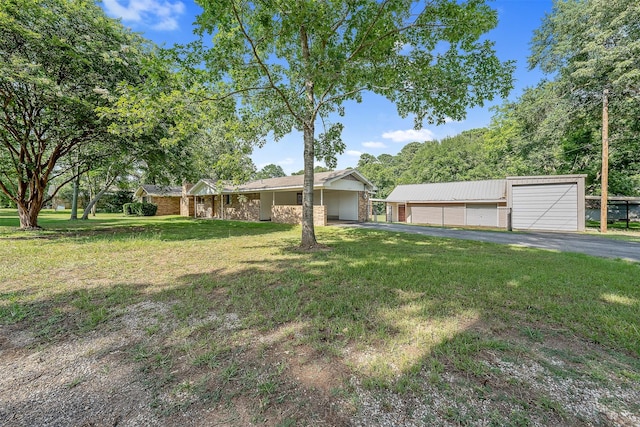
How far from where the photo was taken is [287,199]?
66.9ft

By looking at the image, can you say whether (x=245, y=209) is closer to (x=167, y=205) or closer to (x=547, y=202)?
(x=167, y=205)

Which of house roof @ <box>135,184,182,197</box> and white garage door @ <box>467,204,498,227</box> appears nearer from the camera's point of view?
white garage door @ <box>467,204,498,227</box>

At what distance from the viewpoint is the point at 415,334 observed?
2686 mm

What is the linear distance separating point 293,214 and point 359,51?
10.7m

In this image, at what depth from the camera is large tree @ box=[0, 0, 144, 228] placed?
752 centimetres

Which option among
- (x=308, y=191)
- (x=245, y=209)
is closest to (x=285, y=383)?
(x=308, y=191)

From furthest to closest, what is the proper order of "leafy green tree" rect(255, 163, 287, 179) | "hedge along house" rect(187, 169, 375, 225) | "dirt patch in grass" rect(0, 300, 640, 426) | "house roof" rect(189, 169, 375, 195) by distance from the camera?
"leafy green tree" rect(255, 163, 287, 179)
"hedge along house" rect(187, 169, 375, 225)
"house roof" rect(189, 169, 375, 195)
"dirt patch in grass" rect(0, 300, 640, 426)

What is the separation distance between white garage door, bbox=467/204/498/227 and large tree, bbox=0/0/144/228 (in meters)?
20.9

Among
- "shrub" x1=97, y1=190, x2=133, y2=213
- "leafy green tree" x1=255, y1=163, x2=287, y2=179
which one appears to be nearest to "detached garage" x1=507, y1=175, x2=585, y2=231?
"shrub" x1=97, y1=190, x2=133, y2=213

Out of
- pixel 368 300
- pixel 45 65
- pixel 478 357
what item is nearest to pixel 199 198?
pixel 45 65

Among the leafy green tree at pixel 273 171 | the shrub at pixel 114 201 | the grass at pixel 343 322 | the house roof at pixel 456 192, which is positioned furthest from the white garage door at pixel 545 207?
the leafy green tree at pixel 273 171

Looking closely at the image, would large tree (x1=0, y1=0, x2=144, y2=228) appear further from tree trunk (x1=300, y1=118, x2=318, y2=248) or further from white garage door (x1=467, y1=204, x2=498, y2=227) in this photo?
white garage door (x1=467, y1=204, x2=498, y2=227)

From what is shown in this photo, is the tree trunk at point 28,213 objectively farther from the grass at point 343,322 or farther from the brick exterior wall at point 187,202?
the brick exterior wall at point 187,202

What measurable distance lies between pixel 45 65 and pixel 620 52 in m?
23.5
